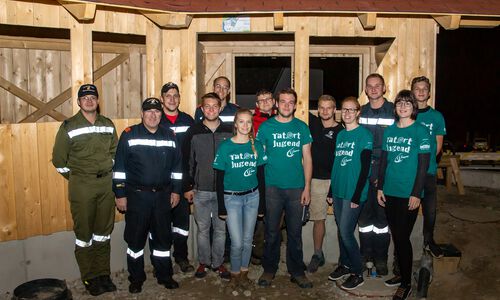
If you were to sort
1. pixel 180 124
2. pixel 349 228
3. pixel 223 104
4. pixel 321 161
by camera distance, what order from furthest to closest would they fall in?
pixel 223 104 → pixel 180 124 → pixel 321 161 → pixel 349 228

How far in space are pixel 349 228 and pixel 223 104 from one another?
89.0 inches

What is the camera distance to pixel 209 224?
562cm

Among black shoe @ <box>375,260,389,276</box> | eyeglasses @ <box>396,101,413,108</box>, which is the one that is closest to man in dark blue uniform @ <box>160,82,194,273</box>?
black shoe @ <box>375,260,389,276</box>

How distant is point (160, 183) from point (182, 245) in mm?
1225

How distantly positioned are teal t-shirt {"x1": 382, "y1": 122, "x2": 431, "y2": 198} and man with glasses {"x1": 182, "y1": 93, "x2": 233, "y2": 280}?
1.83 meters

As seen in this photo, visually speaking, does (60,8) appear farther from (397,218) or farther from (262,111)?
(397,218)

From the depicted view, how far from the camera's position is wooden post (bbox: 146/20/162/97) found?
6.30 m

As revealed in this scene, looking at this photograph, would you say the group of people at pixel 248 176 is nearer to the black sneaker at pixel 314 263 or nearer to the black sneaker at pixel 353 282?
the black sneaker at pixel 353 282

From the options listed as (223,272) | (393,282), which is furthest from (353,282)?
(223,272)

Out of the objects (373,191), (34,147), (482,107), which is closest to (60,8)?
(34,147)

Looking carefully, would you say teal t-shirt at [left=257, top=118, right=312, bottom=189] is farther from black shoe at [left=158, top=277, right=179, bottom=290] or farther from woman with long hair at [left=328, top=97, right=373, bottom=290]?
black shoe at [left=158, top=277, right=179, bottom=290]

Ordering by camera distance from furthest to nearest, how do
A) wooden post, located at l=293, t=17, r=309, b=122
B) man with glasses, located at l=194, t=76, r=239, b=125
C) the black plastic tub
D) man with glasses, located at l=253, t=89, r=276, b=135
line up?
wooden post, located at l=293, t=17, r=309, b=122 < man with glasses, located at l=194, t=76, r=239, b=125 < man with glasses, located at l=253, t=89, r=276, b=135 < the black plastic tub

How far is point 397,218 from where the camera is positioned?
4871mm

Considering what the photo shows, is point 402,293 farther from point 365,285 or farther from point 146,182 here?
point 146,182
